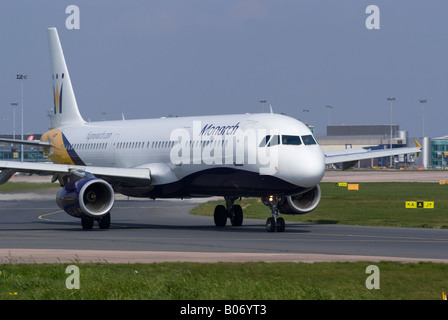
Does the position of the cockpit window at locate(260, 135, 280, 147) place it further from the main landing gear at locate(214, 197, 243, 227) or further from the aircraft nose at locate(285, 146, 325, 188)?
the main landing gear at locate(214, 197, 243, 227)

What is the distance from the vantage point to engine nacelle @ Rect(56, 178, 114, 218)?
37469mm

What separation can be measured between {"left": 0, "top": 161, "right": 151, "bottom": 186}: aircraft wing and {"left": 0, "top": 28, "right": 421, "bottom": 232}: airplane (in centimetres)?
4

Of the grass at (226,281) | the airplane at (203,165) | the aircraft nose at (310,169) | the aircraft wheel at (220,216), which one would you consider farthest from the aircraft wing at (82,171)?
the grass at (226,281)

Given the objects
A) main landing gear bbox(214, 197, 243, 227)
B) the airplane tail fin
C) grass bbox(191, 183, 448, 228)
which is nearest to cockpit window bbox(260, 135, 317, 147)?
main landing gear bbox(214, 197, 243, 227)

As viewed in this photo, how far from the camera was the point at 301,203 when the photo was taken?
129ft

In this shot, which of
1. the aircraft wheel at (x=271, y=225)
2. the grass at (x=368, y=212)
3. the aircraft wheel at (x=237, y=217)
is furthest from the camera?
the grass at (x=368, y=212)

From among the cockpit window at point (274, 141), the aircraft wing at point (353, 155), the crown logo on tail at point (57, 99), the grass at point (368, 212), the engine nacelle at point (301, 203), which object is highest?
the crown logo on tail at point (57, 99)

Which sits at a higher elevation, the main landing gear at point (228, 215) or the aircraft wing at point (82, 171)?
the aircraft wing at point (82, 171)

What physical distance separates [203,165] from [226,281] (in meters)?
20.2

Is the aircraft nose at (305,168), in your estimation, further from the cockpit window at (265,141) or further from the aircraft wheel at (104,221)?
the aircraft wheel at (104,221)

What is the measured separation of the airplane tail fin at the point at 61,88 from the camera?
5141 centimetres

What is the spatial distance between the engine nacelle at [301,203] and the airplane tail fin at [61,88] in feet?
54.3

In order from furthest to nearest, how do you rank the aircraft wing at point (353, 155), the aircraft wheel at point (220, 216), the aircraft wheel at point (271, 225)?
the aircraft wing at point (353, 155), the aircraft wheel at point (220, 216), the aircraft wheel at point (271, 225)
